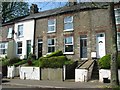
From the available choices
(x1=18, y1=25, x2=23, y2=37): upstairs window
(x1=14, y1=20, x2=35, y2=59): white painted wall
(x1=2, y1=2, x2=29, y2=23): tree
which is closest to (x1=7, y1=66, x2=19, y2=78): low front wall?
(x1=14, y1=20, x2=35, y2=59): white painted wall

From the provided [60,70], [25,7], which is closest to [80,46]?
[60,70]

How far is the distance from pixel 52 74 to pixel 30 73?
2.63m

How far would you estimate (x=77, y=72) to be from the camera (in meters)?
20.7

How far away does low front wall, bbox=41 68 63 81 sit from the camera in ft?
72.2

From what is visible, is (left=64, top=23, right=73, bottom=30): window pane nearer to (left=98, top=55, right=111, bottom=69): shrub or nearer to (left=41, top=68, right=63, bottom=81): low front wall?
(left=41, top=68, right=63, bottom=81): low front wall

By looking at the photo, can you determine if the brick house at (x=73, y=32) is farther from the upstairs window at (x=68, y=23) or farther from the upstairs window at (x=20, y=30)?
the upstairs window at (x=20, y=30)

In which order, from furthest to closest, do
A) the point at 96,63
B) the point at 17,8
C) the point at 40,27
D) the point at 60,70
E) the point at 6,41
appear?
the point at 17,8
the point at 6,41
the point at 40,27
the point at 96,63
the point at 60,70

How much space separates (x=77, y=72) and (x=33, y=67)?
511 cm

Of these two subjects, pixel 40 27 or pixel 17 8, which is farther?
pixel 17 8

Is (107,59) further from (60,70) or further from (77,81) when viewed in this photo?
(60,70)

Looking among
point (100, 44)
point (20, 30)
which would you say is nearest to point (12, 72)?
point (20, 30)

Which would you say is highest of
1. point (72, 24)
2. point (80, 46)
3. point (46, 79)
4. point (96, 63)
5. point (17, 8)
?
point (17, 8)

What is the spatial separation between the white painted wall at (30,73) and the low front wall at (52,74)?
0.54 meters

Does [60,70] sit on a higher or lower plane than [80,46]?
lower
